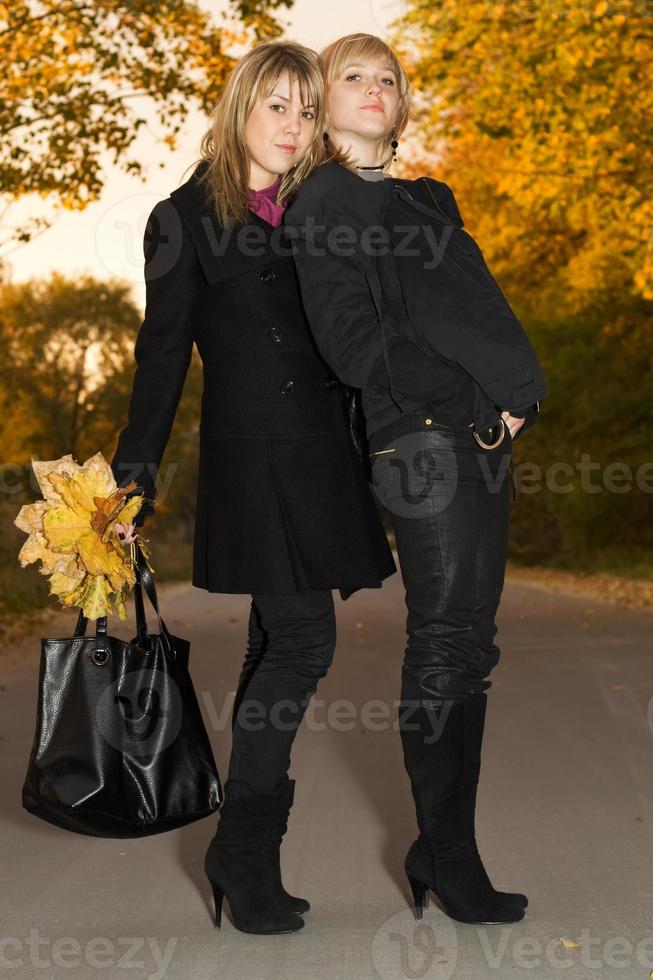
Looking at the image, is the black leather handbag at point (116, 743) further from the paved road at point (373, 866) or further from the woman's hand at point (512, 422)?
the woman's hand at point (512, 422)

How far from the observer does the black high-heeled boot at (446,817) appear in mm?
3697

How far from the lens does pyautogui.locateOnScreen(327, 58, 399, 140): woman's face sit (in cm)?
383

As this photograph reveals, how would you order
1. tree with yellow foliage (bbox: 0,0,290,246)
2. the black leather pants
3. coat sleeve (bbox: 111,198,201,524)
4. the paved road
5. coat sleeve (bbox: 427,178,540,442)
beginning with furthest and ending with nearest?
1. tree with yellow foliage (bbox: 0,0,290,246)
2. coat sleeve (bbox: 111,198,201,524)
3. coat sleeve (bbox: 427,178,540,442)
4. the black leather pants
5. the paved road

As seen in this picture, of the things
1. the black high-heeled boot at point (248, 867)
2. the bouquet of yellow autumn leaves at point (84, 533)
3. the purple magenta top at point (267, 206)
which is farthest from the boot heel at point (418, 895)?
the purple magenta top at point (267, 206)

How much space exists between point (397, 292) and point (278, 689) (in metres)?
1.07

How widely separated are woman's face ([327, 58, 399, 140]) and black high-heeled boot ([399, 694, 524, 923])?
59.7 inches

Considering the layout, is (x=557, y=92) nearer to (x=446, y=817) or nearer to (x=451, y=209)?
(x=451, y=209)

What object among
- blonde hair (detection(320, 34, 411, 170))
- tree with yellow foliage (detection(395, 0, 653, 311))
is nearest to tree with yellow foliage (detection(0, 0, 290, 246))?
tree with yellow foliage (detection(395, 0, 653, 311))

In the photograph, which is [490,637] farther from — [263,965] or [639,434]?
[639,434]

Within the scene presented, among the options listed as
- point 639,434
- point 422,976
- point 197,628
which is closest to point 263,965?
point 422,976

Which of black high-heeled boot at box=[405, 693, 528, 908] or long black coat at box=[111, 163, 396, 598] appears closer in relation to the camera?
black high-heeled boot at box=[405, 693, 528, 908]

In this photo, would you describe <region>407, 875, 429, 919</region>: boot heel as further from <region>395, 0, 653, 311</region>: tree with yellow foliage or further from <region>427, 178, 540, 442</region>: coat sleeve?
<region>395, 0, 653, 311</region>: tree with yellow foliage

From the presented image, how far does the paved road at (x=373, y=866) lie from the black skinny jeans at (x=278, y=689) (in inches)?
16.6

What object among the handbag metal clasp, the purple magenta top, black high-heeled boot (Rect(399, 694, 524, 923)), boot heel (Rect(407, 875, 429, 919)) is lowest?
boot heel (Rect(407, 875, 429, 919))
